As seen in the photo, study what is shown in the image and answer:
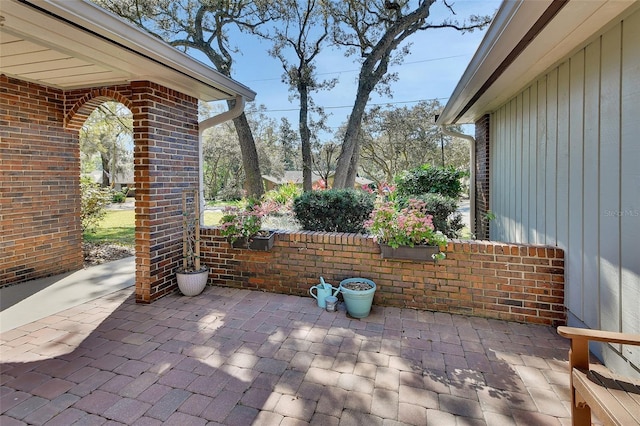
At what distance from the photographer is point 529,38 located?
2.63 meters

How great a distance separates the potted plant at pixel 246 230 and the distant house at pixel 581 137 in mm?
3008

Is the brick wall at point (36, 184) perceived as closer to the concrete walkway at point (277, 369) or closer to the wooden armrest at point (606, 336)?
the concrete walkway at point (277, 369)

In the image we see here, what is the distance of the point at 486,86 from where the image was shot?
4.12 metres

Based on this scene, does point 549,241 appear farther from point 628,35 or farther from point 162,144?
point 162,144

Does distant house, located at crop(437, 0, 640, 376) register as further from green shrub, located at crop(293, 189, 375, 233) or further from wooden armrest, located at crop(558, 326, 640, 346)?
green shrub, located at crop(293, 189, 375, 233)

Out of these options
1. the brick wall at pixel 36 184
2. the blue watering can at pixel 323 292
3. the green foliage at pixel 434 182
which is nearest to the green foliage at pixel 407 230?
the blue watering can at pixel 323 292

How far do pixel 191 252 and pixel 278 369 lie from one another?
2.37 m

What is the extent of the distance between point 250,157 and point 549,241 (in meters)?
7.34

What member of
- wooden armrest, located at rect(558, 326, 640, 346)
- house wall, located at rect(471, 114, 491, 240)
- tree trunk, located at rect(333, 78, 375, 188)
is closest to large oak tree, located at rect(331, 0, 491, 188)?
tree trunk, located at rect(333, 78, 375, 188)

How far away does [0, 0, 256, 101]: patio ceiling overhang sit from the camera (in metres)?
2.22

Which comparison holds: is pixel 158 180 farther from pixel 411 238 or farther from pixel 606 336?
pixel 606 336

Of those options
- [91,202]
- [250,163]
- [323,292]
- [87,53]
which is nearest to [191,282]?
[323,292]

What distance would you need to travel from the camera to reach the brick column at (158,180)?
3666 millimetres

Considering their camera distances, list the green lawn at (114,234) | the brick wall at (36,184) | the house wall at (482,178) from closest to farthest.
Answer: the brick wall at (36,184) < the house wall at (482,178) < the green lawn at (114,234)
